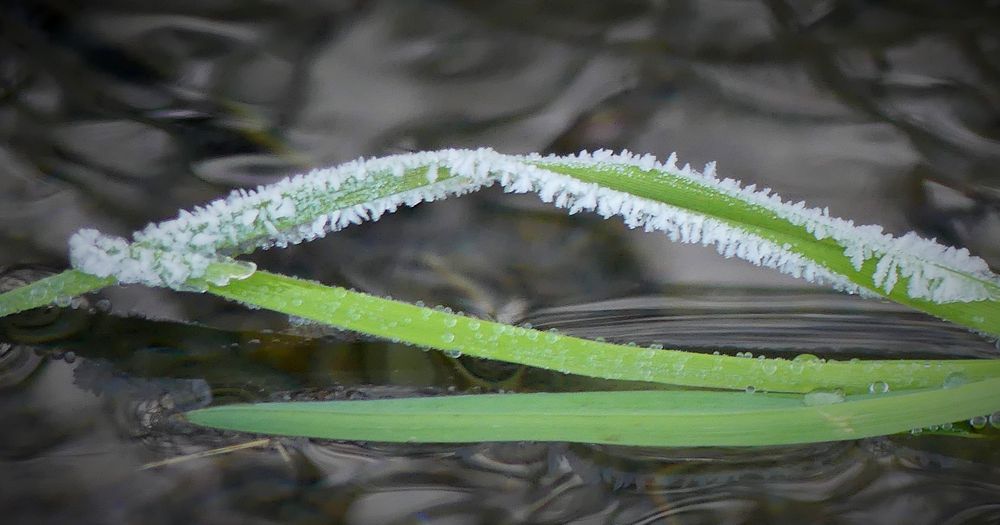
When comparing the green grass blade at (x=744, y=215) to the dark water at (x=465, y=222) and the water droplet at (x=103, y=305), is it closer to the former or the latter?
the dark water at (x=465, y=222)

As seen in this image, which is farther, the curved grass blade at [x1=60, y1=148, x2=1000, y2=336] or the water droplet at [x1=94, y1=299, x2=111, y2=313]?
→ the water droplet at [x1=94, y1=299, x2=111, y2=313]

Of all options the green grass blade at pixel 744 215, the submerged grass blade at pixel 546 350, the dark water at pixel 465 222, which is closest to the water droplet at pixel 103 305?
the dark water at pixel 465 222

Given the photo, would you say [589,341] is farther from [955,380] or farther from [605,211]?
[955,380]

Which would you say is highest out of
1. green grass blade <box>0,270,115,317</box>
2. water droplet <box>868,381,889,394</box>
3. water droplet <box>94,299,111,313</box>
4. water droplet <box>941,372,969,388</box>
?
water droplet <box>94,299,111,313</box>

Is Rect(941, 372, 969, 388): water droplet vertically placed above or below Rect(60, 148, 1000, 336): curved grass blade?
below

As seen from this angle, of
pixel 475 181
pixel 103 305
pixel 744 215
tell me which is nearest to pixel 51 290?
pixel 103 305

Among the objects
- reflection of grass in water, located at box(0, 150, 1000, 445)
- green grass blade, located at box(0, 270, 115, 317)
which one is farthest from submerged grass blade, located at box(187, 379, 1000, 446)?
green grass blade, located at box(0, 270, 115, 317)

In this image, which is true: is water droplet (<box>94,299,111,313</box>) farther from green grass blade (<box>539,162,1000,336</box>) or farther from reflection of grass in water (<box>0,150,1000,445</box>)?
green grass blade (<box>539,162,1000,336</box>)

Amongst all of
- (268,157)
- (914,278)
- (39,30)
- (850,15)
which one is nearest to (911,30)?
(850,15)

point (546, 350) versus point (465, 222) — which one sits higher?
point (465, 222)
